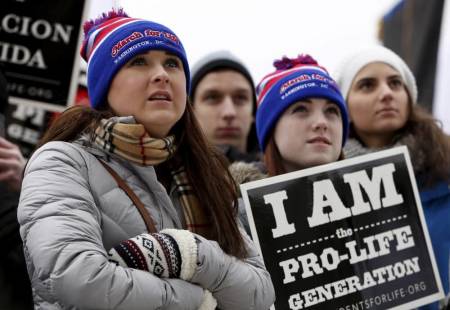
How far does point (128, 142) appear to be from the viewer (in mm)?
1829

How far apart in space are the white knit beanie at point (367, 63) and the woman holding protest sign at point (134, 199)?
4.25 feet

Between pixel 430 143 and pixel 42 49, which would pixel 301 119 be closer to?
pixel 430 143

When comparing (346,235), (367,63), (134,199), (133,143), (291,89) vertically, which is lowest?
(346,235)

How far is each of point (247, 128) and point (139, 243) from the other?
76.4 inches

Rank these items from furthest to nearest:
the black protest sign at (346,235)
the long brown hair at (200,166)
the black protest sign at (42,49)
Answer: the black protest sign at (42,49)
the black protest sign at (346,235)
the long brown hair at (200,166)

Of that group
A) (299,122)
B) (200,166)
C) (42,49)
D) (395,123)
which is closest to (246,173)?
(299,122)

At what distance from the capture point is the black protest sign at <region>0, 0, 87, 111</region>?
313 cm

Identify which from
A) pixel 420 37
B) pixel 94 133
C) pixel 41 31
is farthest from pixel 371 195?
pixel 420 37

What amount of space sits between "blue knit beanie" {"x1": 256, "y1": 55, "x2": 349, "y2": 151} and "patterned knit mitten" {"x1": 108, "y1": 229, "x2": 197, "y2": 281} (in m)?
1.03

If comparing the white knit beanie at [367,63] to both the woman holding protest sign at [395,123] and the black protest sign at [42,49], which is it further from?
the black protest sign at [42,49]

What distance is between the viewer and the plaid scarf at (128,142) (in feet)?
6.00

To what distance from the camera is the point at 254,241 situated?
226cm

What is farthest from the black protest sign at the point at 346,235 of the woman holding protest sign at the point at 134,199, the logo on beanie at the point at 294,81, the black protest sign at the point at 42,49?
the black protest sign at the point at 42,49

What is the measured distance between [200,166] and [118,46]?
0.39 m
